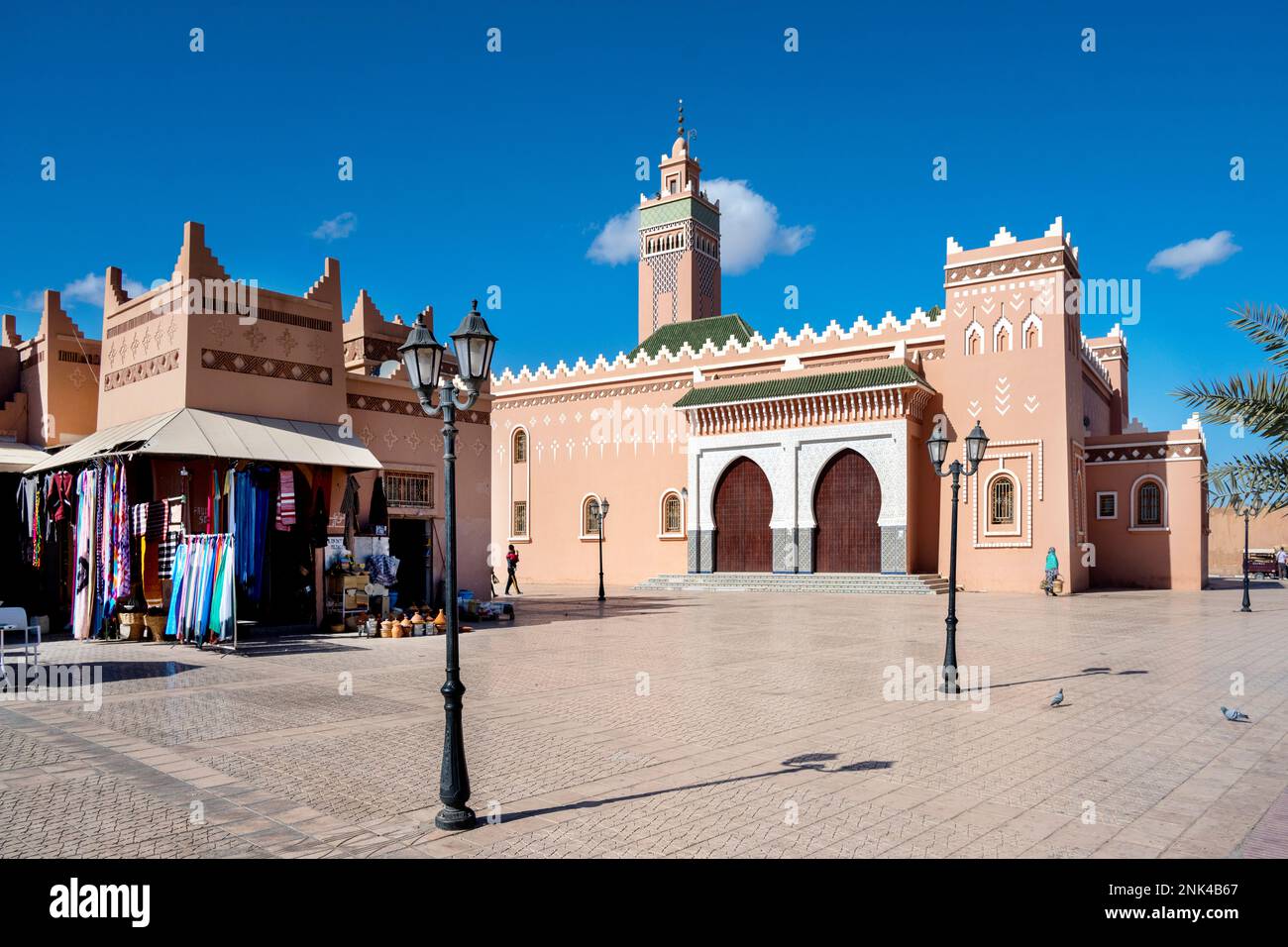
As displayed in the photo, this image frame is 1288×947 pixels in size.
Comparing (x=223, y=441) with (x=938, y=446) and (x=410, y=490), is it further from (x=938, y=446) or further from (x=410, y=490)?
(x=938, y=446)

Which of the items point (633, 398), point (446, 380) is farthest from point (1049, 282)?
point (446, 380)

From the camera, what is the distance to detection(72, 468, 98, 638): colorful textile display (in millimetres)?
14727

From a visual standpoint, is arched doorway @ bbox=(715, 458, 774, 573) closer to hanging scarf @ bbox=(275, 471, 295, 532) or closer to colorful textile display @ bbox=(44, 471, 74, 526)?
hanging scarf @ bbox=(275, 471, 295, 532)

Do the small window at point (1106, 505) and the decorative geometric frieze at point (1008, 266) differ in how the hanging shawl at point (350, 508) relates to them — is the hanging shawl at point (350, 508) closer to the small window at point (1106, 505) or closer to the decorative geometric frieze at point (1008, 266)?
the decorative geometric frieze at point (1008, 266)

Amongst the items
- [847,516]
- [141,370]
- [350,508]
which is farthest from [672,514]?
[141,370]

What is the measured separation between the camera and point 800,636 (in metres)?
15.0

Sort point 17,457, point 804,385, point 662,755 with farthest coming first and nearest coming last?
1. point 804,385
2. point 17,457
3. point 662,755

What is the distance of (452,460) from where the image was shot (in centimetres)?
581

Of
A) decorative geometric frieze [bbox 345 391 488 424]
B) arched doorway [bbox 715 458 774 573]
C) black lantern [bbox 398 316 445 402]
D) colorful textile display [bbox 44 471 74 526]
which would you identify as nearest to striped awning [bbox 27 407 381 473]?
colorful textile display [bbox 44 471 74 526]

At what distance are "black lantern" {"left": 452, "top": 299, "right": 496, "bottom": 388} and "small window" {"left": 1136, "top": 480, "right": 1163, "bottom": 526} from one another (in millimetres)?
28674

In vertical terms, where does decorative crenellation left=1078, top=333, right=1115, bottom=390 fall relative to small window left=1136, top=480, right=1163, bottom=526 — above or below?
above

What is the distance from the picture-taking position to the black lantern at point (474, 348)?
5.76m

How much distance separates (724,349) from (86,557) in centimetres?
2376
